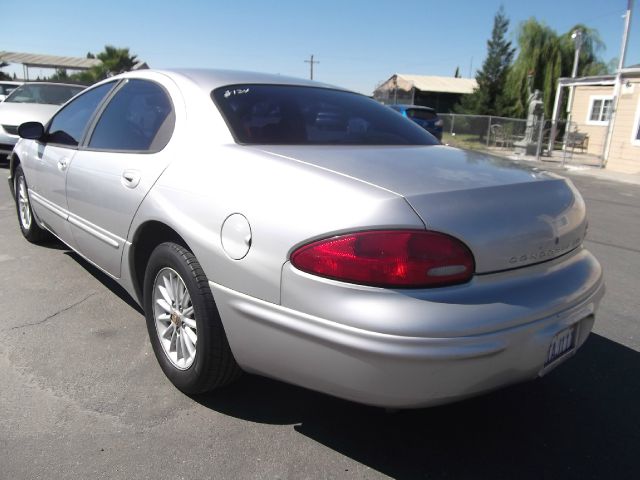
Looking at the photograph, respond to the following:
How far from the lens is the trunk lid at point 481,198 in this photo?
6.01 ft

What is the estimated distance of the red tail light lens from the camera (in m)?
1.74

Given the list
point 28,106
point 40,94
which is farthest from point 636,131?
point 28,106

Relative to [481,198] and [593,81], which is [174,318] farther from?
[593,81]

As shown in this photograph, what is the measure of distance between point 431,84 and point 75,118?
4802 centimetres

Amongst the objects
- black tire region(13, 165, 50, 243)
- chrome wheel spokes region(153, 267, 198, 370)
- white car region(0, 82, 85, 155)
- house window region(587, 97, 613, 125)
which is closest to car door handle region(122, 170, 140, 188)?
chrome wheel spokes region(153, 267, 198, 370)

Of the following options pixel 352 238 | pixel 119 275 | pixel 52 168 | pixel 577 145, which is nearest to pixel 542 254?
pixel 352 238

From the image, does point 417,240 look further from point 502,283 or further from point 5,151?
point 5,151

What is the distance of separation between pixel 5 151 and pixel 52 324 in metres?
7.74

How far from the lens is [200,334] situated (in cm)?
223

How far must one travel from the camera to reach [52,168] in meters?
3.68

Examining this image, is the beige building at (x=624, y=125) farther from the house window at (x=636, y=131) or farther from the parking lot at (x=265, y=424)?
the parking lot at (x=265, y=424)

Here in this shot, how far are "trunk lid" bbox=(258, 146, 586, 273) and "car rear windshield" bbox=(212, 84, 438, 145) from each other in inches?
9.0

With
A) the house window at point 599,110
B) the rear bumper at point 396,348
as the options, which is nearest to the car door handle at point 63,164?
the rear bumper at point 396,348


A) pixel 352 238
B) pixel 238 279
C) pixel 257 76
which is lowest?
pixel 238 279
